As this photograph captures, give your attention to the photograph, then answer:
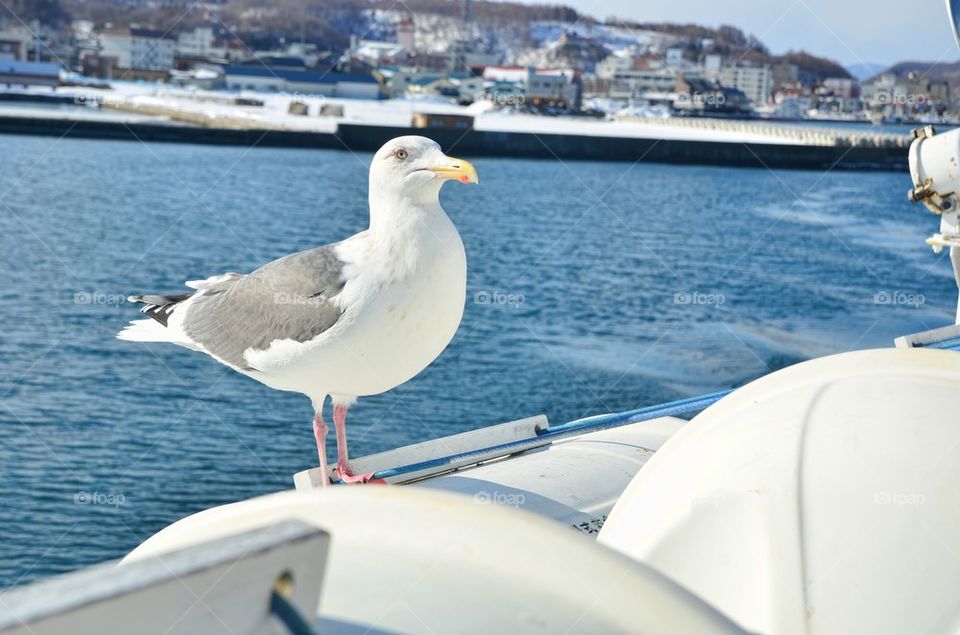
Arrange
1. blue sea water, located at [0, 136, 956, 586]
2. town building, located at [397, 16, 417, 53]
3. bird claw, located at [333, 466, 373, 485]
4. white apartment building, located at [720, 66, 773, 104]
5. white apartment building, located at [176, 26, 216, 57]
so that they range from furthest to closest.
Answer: white apartment building, located at [176, 26, 216, 57], white apartment building, located at [720, 66, 773, 104], town building, located at [397, 16, 417, 53], blue sea water, located at [0, 136, 956, 586], bird claw, located at [333, 466, 373, 485]

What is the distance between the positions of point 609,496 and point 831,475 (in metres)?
1.71

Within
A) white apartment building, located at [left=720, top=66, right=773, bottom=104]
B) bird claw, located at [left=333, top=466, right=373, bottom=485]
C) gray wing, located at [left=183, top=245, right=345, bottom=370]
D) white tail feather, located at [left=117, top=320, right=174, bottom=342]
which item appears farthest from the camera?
white apartment building, located at [left=720, top=66, right=773, bottom=104]

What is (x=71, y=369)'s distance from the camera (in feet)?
54.1

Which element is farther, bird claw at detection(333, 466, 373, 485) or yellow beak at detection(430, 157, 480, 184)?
yellow beak at detection(430, 157, 480, 184)

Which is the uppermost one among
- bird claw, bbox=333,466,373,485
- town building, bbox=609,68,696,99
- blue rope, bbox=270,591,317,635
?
town building, bbox=609,68,696,99

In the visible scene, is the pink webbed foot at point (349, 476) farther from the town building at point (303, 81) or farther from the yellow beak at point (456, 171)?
the town building at point (303, 81)

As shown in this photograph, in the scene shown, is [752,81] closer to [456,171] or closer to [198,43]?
[198,43]

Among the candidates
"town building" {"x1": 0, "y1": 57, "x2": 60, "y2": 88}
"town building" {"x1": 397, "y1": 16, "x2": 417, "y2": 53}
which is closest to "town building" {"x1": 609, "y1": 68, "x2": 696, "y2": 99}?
"town building" {"x1": 397, "y1": 16, "x2": 417, "y2": 53}

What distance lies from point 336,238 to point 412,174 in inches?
1117

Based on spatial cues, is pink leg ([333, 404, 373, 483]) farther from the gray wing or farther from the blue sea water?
the blue sea water

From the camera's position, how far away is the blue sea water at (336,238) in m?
13.1

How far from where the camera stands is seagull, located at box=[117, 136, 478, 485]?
406 centimetres

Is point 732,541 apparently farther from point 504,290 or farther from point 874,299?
point 874,299

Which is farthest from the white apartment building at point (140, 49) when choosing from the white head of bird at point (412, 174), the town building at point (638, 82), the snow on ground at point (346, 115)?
the white head of bird at point (412, 174)
